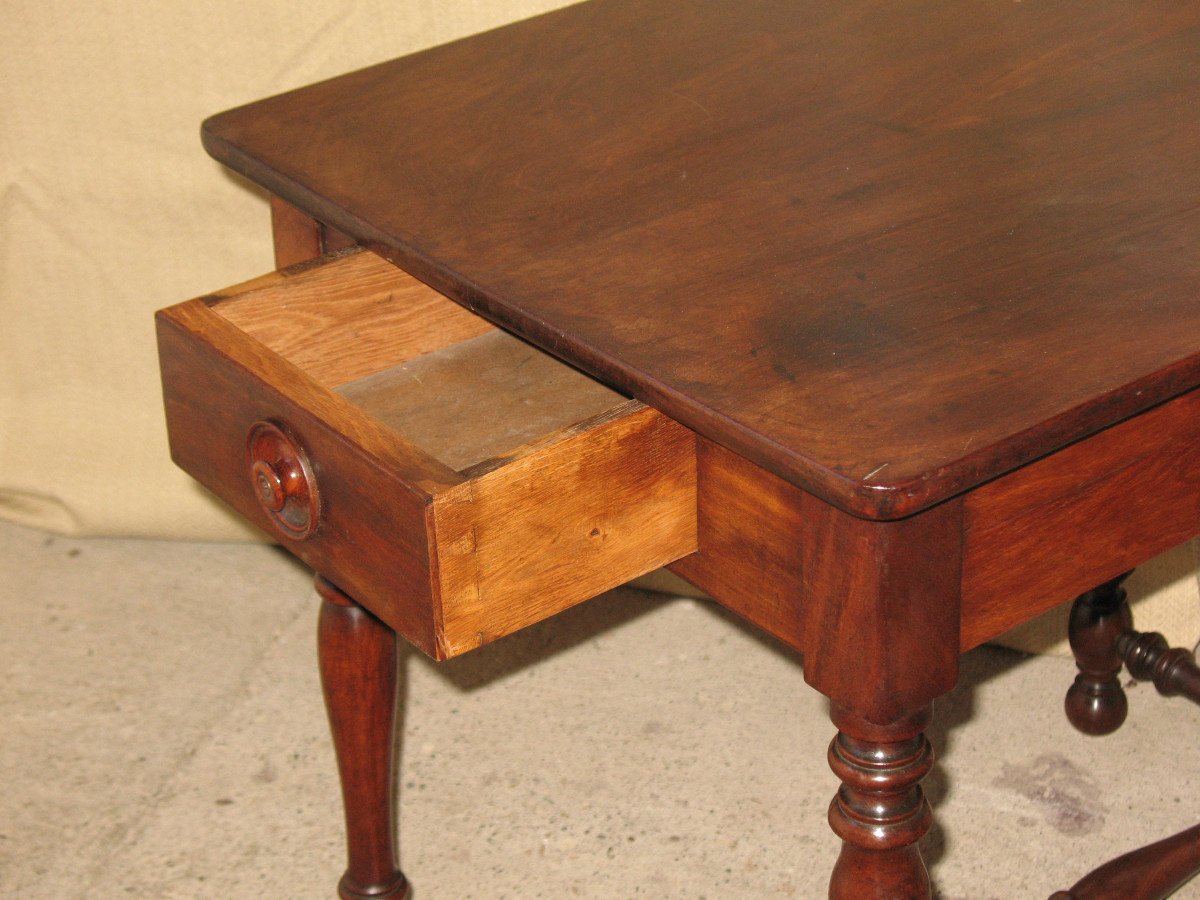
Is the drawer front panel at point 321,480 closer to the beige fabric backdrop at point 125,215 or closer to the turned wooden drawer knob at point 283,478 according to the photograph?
the turned wooden drawer knob at point 283,478

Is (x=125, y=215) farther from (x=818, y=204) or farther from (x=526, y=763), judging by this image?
(x=818, y=204)

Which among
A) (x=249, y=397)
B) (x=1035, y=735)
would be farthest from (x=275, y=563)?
(x=249, y=397)

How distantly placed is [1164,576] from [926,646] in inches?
37.8

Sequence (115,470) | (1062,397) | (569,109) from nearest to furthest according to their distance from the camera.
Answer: (1062,397) < (569,109) < (115,470)

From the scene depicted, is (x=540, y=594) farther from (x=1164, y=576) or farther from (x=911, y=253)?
(x=1164, y=576)

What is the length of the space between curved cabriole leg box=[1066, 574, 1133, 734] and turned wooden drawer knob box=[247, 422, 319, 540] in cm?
83

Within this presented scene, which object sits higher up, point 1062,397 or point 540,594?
point 1062,397

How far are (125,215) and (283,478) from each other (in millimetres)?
937

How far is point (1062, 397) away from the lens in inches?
33.7

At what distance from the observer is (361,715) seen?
4.35 ft

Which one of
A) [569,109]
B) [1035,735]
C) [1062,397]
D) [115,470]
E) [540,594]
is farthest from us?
[115,470]

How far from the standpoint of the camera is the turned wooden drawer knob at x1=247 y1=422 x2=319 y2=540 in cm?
102

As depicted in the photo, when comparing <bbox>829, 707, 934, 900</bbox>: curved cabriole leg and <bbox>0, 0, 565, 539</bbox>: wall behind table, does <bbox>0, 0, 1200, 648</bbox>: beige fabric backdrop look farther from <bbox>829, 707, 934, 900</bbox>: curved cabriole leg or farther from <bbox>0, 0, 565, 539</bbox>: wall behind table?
<bbox>829, 707, 934, 900</bbox>: curved cabriole leg

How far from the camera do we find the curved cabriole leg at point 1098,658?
161cm
